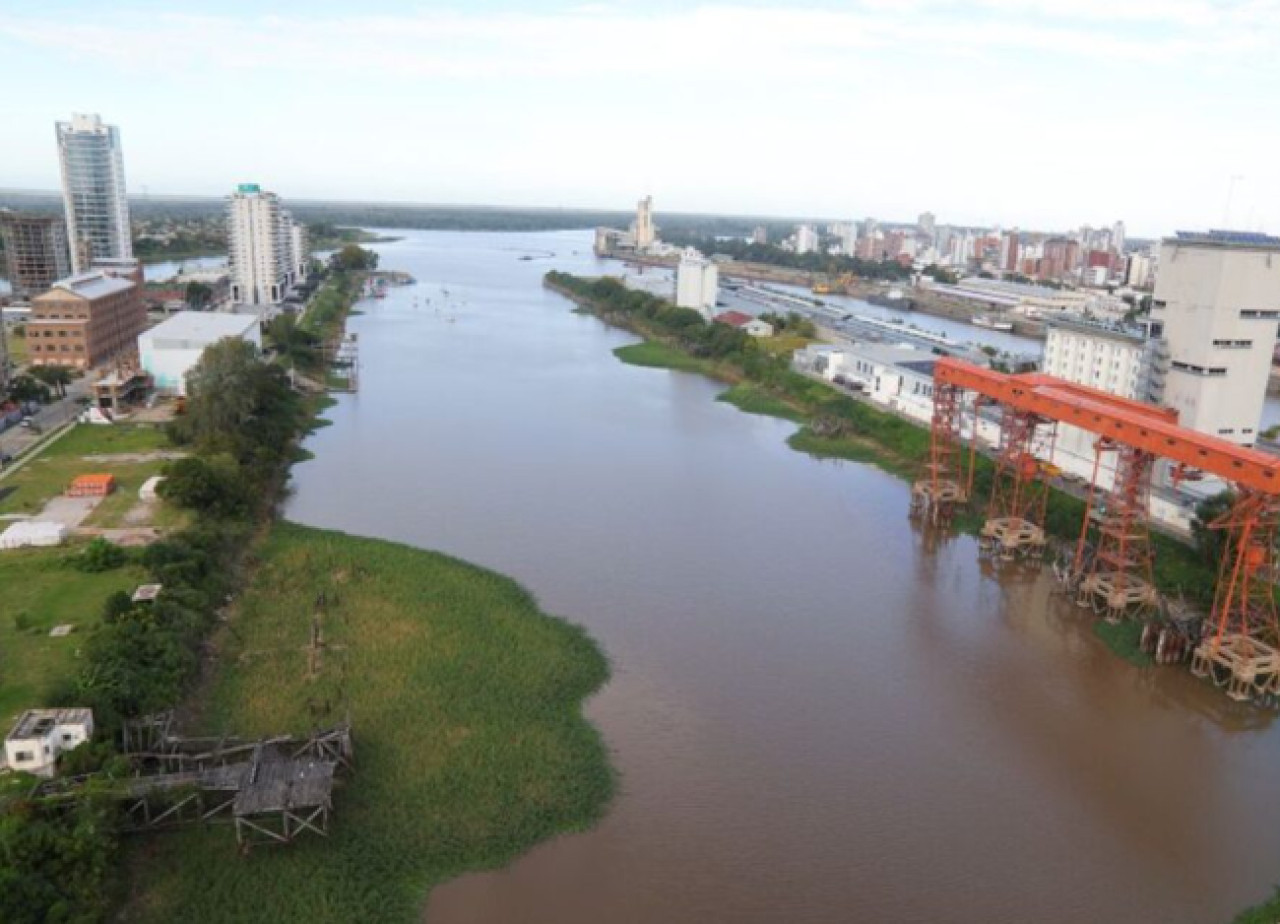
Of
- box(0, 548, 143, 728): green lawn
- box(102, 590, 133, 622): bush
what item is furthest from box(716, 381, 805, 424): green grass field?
box(102, 590, 133, 622): bush

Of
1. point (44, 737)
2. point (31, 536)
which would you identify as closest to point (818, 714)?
point (44, 737)

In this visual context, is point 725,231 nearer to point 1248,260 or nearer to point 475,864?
point 1248,260

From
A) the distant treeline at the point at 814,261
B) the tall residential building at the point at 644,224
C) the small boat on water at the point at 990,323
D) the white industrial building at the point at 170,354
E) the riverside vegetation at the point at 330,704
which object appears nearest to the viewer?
the riverside vegetation at the point at 330,704

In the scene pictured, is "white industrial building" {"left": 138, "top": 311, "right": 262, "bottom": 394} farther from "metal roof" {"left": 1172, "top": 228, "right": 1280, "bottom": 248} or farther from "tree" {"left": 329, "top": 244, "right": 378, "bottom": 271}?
"tree" {"left": 329, "top": 244, "right": 378, "bottom": 271}

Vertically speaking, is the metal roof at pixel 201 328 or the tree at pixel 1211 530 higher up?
the metal roof at pixel 201 328

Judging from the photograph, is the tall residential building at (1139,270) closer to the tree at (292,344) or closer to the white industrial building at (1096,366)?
the white industrial building at (1096,366)

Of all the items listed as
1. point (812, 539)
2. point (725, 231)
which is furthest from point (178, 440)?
point (725, 231)

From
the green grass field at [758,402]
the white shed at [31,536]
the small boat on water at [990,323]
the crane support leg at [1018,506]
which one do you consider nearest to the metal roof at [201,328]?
the white shed at [31,536]
